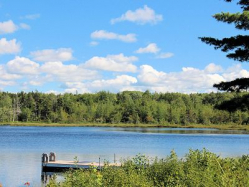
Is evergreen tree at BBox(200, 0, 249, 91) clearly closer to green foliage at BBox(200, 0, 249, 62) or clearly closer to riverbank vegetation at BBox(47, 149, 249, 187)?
green foliage at BBox(200, 0, 249, 62)

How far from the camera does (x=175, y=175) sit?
11078mm

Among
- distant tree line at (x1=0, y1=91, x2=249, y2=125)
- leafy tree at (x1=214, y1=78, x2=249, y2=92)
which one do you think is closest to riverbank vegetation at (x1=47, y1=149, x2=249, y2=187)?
leafy tree at (x1=214, y1=78, x2=249, y2=92)

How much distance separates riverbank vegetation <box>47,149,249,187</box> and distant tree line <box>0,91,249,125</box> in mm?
110835

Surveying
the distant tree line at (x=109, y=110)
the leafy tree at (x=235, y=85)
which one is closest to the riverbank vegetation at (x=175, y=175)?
the leafy tree at (x=235, y=85)

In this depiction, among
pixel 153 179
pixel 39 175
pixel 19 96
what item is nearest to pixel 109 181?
pixel 153 179

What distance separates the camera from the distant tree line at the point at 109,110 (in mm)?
128875

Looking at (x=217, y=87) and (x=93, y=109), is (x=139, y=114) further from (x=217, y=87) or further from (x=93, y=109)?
(x=217, y=87)

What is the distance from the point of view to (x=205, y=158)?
12164mm

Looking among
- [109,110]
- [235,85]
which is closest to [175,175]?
[235,85]

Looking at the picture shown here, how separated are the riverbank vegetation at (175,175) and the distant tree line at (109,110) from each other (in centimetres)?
11083

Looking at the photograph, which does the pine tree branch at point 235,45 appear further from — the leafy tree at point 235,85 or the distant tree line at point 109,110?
the distant tree line at point 109,110

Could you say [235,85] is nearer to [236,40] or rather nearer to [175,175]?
[236,40]

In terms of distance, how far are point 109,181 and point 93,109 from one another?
131728 millimetres

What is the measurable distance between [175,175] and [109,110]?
128 meters
